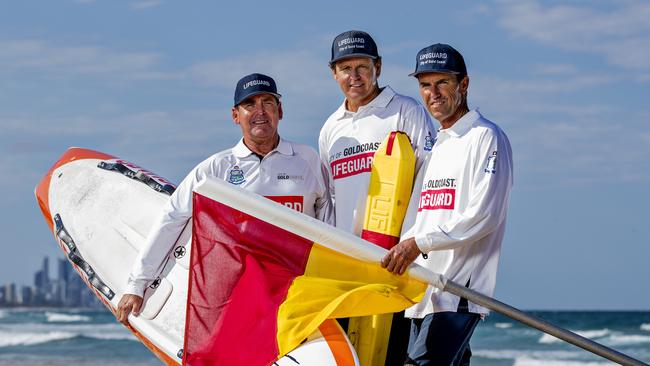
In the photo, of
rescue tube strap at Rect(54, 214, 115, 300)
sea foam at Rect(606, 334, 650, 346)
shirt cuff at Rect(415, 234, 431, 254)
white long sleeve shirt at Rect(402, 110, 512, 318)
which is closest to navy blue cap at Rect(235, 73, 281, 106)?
white long sleeve shirt at Rect(402, 110, 512, 318)

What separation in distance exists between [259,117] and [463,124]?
1.24 metres

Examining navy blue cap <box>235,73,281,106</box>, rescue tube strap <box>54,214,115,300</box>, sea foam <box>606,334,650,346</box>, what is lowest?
sea foam <box>606,334,650,346</box>

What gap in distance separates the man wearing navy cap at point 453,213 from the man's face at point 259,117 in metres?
0.98

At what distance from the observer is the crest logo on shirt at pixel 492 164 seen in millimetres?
4844

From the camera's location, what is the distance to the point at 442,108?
16.6ft

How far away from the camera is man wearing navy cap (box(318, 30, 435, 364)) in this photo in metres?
5.67

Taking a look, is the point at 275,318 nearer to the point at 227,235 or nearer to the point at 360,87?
the point at 227,235

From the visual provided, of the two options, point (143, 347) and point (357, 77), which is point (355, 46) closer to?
point (357, 77)

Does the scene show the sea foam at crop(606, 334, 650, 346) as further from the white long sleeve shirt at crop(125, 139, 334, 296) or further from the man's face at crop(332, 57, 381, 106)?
the man's face at crop(332, 57, 381, 106)

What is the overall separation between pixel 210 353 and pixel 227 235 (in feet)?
1.96

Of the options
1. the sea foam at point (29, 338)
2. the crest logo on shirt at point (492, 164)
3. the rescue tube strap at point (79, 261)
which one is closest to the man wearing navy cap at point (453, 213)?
the crest logo on shirt at point (492, 164)

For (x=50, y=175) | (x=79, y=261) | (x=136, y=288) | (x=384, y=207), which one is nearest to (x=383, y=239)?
(x=384, y=207)

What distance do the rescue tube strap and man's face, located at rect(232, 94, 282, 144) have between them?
2.34 meters

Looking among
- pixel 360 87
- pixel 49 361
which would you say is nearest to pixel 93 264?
pixel 360 87
